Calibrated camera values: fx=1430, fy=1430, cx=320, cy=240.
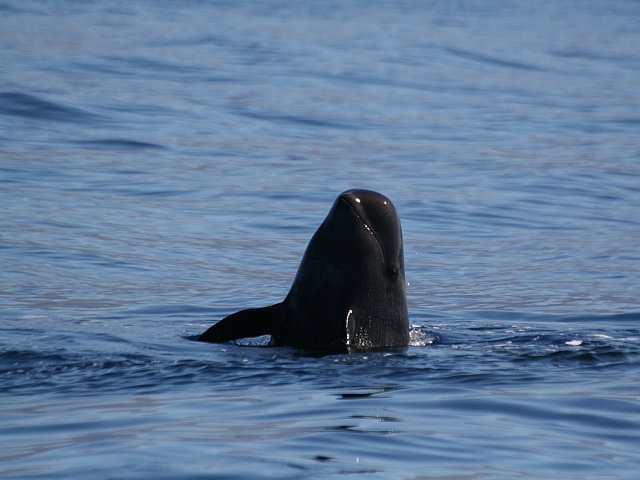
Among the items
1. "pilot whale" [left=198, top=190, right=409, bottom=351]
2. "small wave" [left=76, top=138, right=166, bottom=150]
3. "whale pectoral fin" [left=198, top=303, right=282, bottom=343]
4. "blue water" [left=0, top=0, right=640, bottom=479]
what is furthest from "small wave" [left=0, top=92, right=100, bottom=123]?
"pilot whale" [left=198, top=190, right=409, bottom=351]

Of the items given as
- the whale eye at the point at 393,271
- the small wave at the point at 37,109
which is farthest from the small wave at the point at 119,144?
the whale eye at the point at 393,271

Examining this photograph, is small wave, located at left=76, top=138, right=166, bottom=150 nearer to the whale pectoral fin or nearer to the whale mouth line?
the whale pectoral fin

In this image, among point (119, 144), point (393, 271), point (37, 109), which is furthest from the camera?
point (37, 109)

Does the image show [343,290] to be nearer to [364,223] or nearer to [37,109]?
[364,223]

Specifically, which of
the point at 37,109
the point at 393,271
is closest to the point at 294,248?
the point at 393,271

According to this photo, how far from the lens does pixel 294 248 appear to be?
640 inches

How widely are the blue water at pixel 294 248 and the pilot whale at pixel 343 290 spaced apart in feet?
0.70

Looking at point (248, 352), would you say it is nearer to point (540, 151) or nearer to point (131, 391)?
point (131, 391)

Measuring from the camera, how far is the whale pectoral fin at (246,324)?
10.2 metres

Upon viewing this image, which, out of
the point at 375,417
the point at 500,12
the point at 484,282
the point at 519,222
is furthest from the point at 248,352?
the point at 500,12

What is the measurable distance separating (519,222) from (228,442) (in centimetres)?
1154

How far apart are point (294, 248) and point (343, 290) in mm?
6054

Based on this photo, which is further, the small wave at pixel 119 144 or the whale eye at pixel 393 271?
the small wave at pixel 119 144

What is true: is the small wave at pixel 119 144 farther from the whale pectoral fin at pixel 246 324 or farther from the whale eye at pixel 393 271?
the whale eye at pixel 393 271
